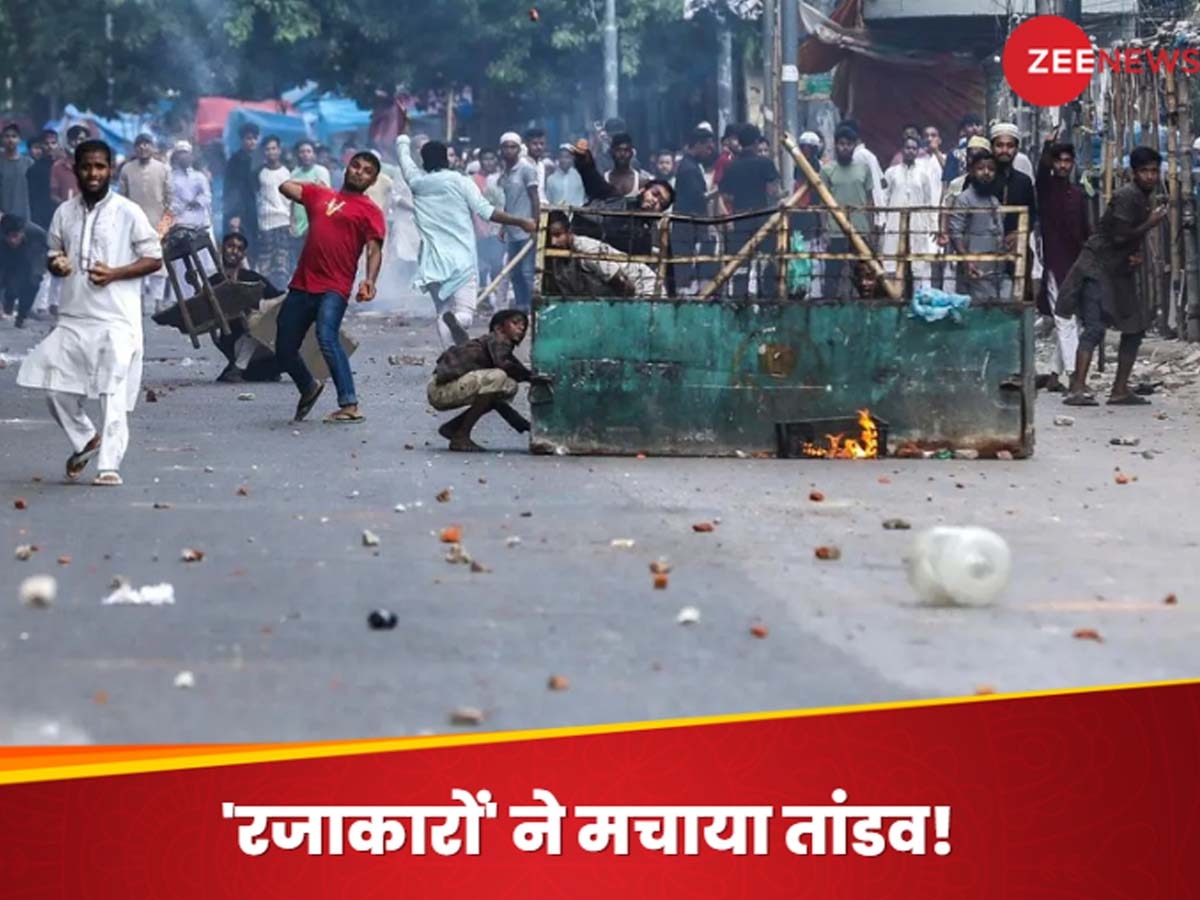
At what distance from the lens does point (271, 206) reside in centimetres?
3164

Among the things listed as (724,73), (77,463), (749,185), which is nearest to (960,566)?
(77,463)

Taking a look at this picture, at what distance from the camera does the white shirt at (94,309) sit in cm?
1164

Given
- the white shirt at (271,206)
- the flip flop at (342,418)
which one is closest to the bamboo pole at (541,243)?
the flip flop at (342,418)

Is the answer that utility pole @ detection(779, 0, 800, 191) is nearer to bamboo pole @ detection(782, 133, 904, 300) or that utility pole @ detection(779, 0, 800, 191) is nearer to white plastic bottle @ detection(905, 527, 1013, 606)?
bamboo pole @ detection(782, 133, 904, 300)

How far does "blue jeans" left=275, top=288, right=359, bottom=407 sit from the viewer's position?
14914 millimetres

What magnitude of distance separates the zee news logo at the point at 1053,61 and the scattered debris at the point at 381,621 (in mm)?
14401

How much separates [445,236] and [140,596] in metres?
12.0

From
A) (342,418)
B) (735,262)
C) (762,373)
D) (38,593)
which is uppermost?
(735,262)

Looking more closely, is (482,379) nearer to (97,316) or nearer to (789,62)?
(97,316)

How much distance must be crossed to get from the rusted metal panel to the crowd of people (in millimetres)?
237

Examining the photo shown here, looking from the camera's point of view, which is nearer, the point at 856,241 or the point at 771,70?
the point at 856,241

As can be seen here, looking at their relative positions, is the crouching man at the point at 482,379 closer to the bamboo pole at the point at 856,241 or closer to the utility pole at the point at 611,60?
the bamboo pole at the point at 856,241

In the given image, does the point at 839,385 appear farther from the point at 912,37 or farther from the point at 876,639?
the point at 912,37

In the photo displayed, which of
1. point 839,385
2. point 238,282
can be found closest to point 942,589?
point 839,385
